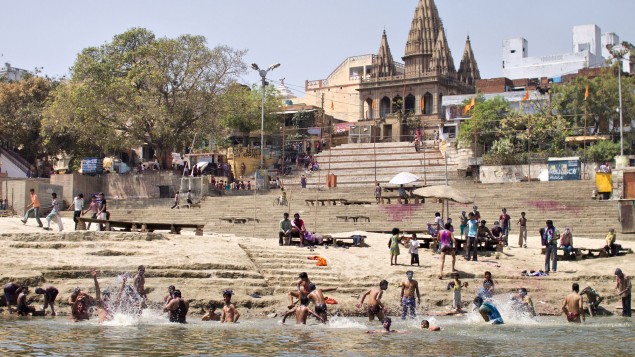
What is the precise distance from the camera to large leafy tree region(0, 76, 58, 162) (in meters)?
48.8

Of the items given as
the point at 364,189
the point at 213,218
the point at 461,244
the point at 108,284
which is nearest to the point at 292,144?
the point at 364,189

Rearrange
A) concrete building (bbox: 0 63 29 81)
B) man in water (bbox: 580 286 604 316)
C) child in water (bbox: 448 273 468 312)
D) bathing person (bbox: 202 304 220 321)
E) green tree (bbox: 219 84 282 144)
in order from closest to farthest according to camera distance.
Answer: bathing person (bbox: 202 304 220 321) → man in water (bbox: 580 286 604 316) → child in water (bbox: 448 273 468 312) → green tree (bbox: 219 84 282 144) → concrete building (bbox: 0 63 29 81)

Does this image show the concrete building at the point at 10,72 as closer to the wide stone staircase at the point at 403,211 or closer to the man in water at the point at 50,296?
the wide stone staircase at the point at 403,211

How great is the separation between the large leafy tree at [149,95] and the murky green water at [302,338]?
85.7 ft

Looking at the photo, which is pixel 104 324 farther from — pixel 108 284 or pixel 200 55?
pixel 200 55

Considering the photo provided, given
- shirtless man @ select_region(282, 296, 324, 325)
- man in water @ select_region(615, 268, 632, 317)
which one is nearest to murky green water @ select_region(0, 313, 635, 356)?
shirtless man @ select_region(282, 296, 324, 325)

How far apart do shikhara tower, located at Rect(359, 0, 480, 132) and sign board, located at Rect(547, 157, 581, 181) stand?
22231 millimetres

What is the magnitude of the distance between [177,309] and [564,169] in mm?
28302

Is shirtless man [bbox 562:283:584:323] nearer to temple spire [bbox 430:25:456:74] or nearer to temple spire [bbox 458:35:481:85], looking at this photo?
temple spire [bbox 430:25:456:74]

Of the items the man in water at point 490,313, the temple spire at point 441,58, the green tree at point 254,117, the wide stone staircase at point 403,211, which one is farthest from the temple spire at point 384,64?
the man in water at point 490,313

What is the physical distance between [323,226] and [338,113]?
50353mm

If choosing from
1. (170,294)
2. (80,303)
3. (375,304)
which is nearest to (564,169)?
(375,304)

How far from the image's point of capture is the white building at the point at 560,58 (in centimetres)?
7244

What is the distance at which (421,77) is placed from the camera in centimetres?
6800
